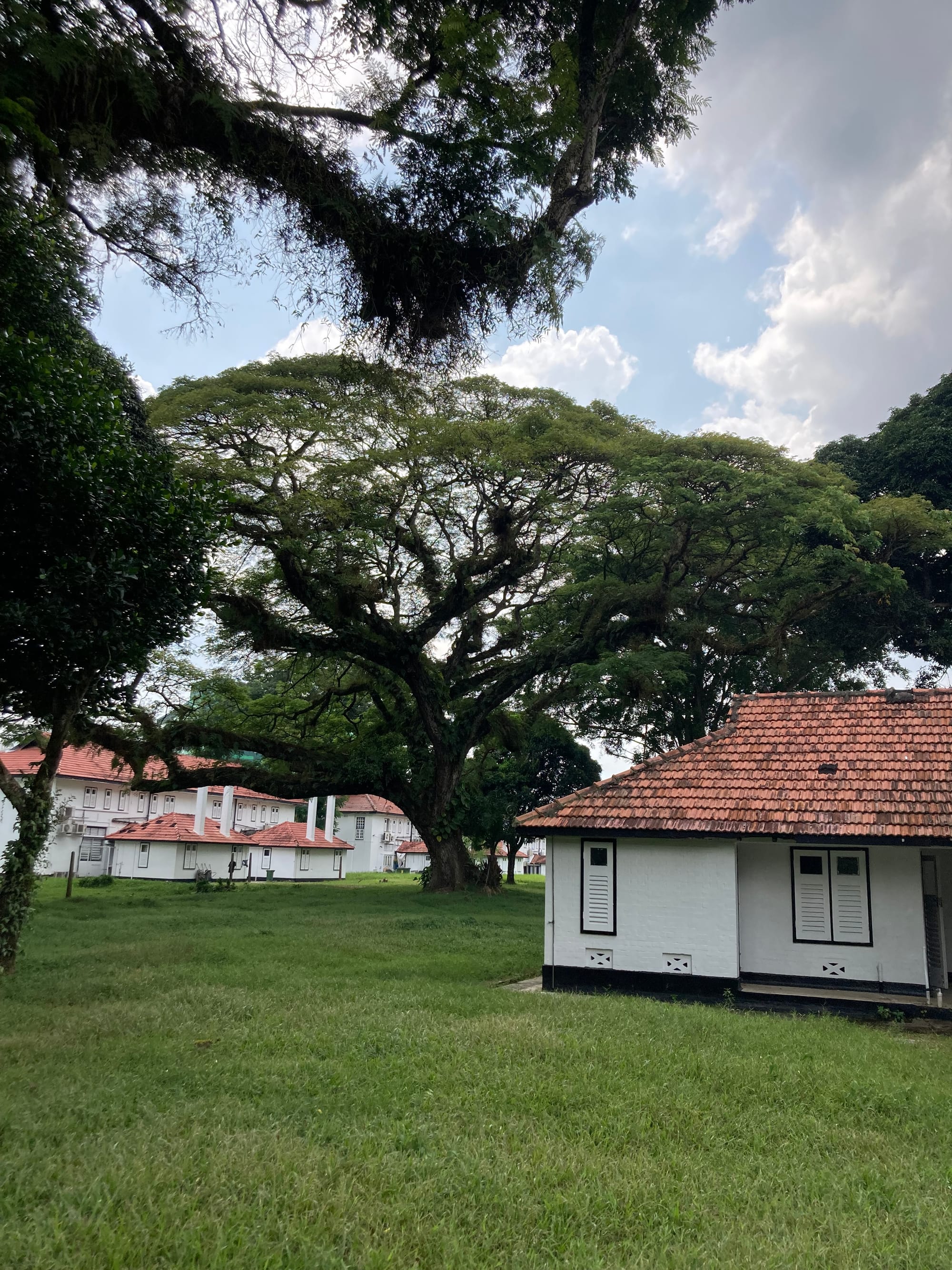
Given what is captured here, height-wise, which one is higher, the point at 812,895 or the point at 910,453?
the point at 910,453

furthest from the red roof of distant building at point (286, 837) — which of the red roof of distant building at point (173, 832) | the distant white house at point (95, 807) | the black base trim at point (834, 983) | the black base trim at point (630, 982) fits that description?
the black base trim at point (834, 983)

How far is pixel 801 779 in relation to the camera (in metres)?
13.0

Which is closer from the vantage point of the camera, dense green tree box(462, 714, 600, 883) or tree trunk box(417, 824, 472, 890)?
tree trunk box(417, 824, 472, 890)

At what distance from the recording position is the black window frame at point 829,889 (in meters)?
12.0

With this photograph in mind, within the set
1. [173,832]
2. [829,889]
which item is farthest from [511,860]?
[829,889]

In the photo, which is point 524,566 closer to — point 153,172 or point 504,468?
point 504,468

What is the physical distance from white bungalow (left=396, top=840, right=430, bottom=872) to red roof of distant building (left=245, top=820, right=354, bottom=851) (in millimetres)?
18112

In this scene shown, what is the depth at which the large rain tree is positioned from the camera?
2122 centimetres

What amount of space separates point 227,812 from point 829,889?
3312 centimetres

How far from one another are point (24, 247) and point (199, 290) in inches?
53.0

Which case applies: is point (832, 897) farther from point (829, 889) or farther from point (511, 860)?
point (511, 860)

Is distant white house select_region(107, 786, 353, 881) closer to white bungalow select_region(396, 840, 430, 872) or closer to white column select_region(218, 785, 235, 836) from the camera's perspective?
white column select_region(218, 785, 235, 836)

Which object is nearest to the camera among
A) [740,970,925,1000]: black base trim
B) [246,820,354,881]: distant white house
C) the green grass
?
the green grass

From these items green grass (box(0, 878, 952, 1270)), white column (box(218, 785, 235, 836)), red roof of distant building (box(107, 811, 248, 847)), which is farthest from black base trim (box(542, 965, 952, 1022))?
white column (box(218, 785, 235, 836))
